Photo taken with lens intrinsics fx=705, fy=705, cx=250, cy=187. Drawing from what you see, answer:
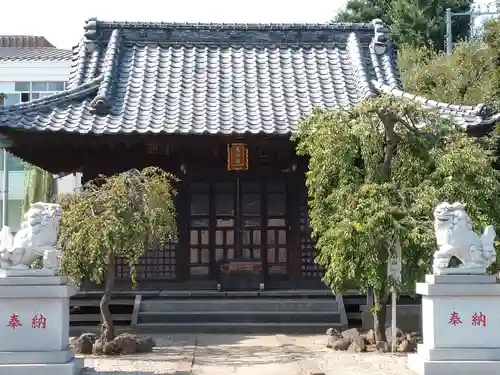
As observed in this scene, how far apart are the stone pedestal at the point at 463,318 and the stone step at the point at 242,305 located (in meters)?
5.40

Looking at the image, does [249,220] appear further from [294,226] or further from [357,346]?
[357,346]

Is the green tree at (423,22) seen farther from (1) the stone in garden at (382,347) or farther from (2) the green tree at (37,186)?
(1) the stone in garden at (382,347)

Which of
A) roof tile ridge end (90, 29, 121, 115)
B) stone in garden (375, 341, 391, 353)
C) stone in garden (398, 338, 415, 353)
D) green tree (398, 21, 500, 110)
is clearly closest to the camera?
stone in garden (398, 338, 415, 353)

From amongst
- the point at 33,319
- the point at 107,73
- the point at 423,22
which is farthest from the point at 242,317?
the point at 423,22

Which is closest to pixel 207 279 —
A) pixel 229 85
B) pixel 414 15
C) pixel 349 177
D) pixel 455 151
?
pixel 229 85

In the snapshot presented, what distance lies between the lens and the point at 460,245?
9383 millimetres

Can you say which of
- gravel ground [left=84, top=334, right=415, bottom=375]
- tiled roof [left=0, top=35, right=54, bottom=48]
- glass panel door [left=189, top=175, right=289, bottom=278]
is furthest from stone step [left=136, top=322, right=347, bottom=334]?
tiled roof [left=0, top=35, right=54, bottom=48]

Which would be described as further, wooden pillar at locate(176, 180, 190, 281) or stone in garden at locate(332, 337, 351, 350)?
wooden pillar at locate(176, 180, 190, 281)

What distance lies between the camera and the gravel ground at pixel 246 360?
32.7 feet

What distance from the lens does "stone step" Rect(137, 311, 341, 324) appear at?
14281mm

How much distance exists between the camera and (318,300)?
14898mm

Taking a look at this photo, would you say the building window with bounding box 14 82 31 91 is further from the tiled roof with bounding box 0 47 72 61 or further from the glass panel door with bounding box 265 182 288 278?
the glass panel door with bounding box 265 182 288 278

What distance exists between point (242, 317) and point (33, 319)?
19.2 ft

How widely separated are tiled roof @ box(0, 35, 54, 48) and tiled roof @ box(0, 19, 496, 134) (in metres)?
30.2
